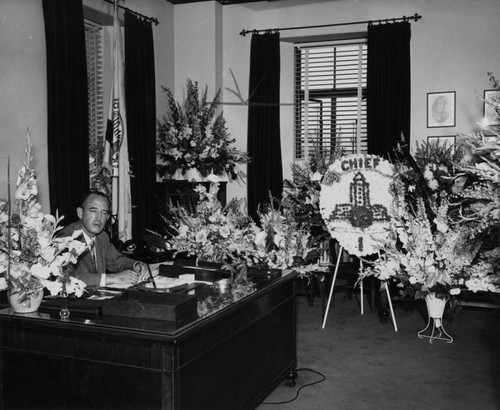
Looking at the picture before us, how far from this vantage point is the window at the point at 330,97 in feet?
25.4

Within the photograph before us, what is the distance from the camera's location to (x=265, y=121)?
772 cm

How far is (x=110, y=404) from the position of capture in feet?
8.36

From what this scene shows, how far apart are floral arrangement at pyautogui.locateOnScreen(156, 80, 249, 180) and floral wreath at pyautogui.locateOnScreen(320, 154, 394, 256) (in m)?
1.87

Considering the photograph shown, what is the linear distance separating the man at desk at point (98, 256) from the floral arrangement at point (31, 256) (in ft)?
2.18

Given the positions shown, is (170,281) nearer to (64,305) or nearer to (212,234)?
(64,305)

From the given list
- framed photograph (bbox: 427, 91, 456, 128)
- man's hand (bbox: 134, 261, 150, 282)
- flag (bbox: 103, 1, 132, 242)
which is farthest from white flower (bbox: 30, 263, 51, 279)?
framed photograph (bbox: 427, 91, 456, 128)

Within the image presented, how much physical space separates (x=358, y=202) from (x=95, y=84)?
313cm

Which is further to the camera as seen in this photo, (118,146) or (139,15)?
(139,15)

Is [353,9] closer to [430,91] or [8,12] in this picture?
[430,91]

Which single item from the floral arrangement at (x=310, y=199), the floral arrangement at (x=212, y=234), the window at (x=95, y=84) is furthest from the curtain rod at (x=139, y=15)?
the floral arrangement at (x=212, y=234)

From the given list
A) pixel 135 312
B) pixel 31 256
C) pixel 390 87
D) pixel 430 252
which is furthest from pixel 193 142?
pixel 135 312

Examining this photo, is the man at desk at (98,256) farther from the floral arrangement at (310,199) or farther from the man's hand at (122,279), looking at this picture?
the floral arrangement at (310,199)

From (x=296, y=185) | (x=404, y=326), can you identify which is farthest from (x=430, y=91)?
(x=404, y=326)

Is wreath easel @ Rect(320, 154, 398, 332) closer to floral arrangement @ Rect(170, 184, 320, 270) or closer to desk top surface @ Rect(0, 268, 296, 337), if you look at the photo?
floral arrangement @ Rect(170, 184, 320, 270)
